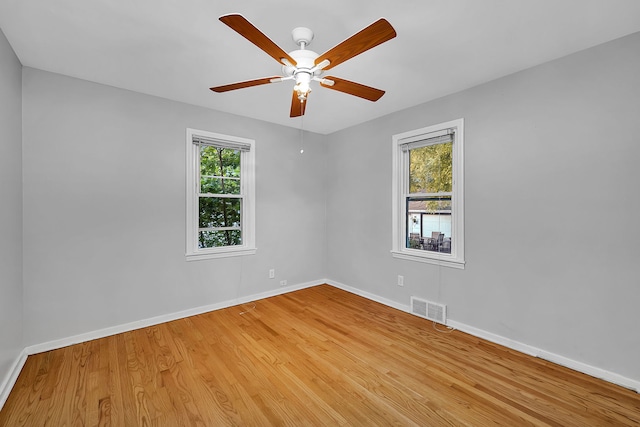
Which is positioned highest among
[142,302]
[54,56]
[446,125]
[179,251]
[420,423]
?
[54,56]

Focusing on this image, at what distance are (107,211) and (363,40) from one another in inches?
115

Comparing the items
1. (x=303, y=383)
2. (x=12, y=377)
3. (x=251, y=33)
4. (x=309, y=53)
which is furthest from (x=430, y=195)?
(x=12, y=377)

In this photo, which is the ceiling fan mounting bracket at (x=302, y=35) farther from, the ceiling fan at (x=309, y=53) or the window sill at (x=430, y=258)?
the window sill at (x=430, y=258)

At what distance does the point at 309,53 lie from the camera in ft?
6.07

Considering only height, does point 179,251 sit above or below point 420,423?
above

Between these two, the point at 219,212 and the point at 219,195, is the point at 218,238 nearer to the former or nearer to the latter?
the point at 219,212

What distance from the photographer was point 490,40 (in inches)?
84.4

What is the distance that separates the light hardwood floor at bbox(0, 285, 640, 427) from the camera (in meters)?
1.79

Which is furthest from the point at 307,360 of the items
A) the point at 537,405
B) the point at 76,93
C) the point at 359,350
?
A: the point at 76,93

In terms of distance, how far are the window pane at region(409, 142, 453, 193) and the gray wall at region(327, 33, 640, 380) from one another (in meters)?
0.28

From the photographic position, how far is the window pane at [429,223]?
10.7 ft

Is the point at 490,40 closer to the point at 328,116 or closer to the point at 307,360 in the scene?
the point at 328,116

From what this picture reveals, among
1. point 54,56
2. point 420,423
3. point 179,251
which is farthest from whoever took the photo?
point 179,251

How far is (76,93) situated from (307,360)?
333 centimetres
